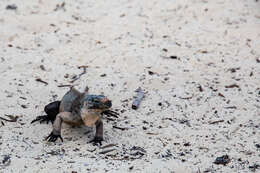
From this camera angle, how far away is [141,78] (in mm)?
6246

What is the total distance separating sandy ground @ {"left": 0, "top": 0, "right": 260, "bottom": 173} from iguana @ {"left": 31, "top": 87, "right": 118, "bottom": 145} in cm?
14

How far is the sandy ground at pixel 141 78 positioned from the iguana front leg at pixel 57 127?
3.2 inches

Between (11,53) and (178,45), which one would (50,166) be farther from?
(178,45)

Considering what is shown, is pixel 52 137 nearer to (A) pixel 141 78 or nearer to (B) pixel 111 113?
(B) pixel 111 113

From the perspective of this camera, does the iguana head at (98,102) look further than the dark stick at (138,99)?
No

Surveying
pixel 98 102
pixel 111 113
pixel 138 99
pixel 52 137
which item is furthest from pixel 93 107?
pixel 138 99

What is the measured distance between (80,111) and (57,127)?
11.9 inches

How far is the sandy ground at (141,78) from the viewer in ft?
14.8

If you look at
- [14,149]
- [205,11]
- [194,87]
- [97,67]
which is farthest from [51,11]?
[14,149]

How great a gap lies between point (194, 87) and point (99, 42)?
1992mm

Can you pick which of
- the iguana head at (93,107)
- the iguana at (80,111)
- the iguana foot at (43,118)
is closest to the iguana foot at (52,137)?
the iguana at (80,111)

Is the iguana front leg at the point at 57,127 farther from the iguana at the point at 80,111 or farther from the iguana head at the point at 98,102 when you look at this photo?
the iguana head at the point at 98,102

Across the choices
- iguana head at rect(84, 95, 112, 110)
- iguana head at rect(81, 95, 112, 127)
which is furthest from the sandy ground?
iguana head at rect(84, 95, 112, 110)

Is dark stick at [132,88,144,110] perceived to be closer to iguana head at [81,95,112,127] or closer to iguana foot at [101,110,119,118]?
iguana foot at [101,110,119,118]
